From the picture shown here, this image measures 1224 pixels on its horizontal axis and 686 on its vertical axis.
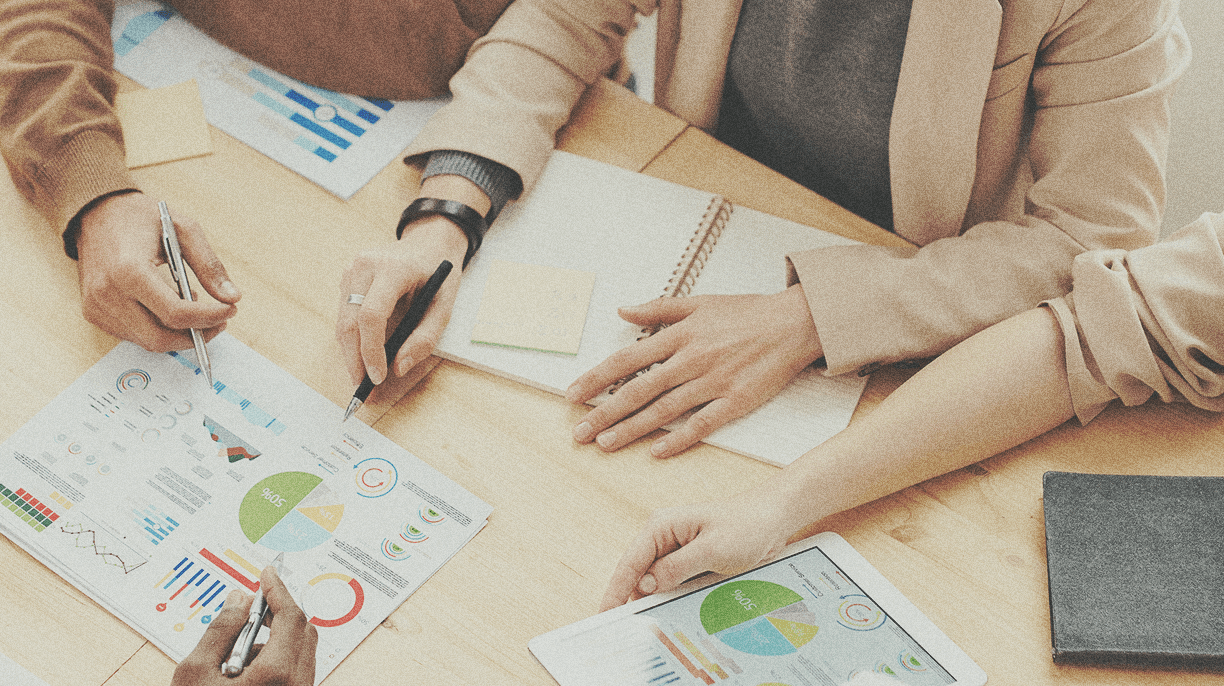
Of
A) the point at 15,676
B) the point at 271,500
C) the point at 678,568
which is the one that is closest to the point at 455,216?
the point at 271,500

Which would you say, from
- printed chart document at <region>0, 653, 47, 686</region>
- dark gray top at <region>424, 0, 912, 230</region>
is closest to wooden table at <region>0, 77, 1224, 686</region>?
printed chart document at <region>0, 653, 47, 686</region>

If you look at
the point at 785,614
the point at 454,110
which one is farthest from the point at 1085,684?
the point at 454,110

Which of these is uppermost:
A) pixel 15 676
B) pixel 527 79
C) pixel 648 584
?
pixel 527 79

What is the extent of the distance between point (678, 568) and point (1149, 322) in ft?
1.53

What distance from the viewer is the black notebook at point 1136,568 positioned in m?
0.68

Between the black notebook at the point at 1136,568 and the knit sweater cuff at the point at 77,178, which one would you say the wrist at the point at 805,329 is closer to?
the black notebook at the point at 1136,568

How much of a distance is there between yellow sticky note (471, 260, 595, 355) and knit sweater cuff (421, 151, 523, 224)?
0.08m

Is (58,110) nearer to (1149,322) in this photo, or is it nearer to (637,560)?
(637,560)

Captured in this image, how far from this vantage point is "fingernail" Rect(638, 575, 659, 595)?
2.32 feet

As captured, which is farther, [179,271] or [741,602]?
[179,271]

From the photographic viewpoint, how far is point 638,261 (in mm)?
941

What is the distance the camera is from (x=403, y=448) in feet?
2.66

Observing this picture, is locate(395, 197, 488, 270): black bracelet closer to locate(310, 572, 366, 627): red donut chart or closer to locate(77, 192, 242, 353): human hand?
locate(77, 192, 242, 353): human hand

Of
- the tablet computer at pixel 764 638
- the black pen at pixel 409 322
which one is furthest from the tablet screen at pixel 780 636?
the black pen at pixel 409 322
